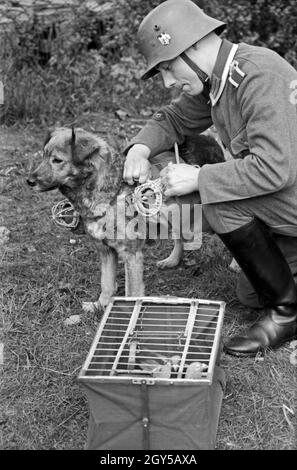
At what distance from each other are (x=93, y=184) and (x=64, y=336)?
2.85 ft

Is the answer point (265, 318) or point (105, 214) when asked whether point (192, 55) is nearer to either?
point (105, 214)

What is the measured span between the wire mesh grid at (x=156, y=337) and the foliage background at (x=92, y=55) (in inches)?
145

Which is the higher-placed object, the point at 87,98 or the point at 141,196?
the point at 141,196

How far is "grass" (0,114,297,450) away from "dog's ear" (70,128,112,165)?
92 cm

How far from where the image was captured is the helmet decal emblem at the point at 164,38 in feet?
12.0

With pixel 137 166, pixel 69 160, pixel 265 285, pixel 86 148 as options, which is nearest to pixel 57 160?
pixel 69 160

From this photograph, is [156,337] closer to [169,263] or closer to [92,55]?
[169,263]

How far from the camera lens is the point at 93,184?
14.1 ft

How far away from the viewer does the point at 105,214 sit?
4.33m

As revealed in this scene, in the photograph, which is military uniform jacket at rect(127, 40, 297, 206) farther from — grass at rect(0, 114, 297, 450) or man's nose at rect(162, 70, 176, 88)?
grass at rect(0, 114, 297, 450)

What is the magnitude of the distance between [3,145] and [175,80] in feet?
10.6

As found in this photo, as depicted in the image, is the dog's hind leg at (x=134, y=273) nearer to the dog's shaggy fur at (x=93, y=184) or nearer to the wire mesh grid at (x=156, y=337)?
the dog's shaggy fur at (x=93, y=184)

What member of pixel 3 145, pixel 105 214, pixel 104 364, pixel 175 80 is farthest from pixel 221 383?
pixel 3 145

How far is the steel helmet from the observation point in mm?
3648
